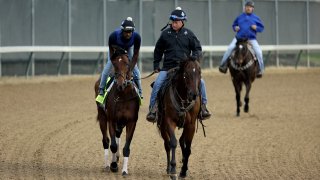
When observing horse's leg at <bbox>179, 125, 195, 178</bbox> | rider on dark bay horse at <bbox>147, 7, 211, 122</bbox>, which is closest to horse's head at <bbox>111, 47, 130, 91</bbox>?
rider on dark bay horse at <bbox>147, 7, 211, 122</bbox>

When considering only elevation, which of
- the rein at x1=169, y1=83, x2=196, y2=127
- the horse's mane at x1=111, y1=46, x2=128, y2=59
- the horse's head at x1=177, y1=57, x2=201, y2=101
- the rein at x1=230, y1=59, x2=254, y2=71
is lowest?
the rein at x1=169, y1=83, x2=196, y2=127

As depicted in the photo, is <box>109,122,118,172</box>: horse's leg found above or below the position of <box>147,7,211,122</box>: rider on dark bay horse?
below

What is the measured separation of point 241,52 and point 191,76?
12.4 metres

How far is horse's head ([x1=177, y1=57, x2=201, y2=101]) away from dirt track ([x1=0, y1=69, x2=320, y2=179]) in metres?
1.49

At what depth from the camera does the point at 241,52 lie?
87.4 ft

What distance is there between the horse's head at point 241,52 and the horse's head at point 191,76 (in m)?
12.0

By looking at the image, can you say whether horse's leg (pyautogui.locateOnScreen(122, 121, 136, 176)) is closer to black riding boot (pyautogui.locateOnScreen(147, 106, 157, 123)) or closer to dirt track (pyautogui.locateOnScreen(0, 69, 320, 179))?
dirt track (pyautogui.locateOnScreen(0, 69, 320, 179))

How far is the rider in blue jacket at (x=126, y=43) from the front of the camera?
50.9 feet

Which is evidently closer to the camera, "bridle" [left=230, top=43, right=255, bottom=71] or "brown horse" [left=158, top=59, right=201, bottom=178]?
"brown horse" [left=158, top=59, right=201, bottom=178]

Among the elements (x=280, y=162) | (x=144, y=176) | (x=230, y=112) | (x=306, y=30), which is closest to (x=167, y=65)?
(x=144, y=176)

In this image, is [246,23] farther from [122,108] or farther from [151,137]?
[122,108]

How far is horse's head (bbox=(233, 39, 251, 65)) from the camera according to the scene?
87.1ft

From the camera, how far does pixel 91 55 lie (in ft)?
121

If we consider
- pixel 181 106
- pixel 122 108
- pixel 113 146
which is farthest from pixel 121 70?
pixel 113 146
